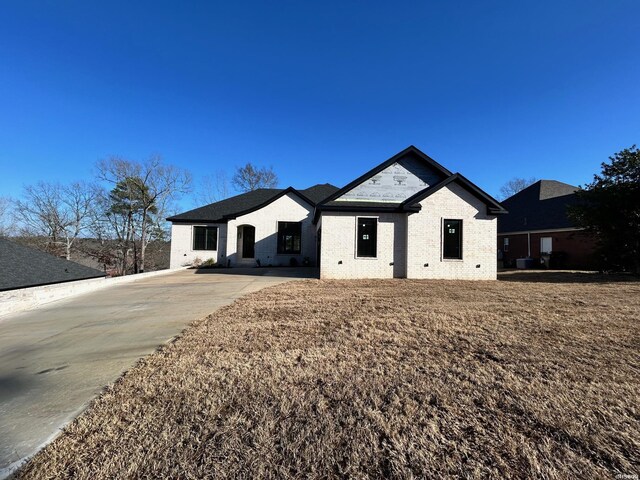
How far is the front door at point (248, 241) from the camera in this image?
19.6 metres

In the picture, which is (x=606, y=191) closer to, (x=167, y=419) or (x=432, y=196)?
(x=432, y=196)

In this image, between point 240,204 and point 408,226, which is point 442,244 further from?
point 240,204

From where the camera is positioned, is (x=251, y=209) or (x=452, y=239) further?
(x=251, y=209)

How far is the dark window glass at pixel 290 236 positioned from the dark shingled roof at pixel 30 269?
10.8 metres

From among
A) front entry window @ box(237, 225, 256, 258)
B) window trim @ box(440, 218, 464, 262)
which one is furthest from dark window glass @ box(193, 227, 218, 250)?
window trim @ box(440, 218, 464, 262)

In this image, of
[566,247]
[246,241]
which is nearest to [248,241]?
[246,241]

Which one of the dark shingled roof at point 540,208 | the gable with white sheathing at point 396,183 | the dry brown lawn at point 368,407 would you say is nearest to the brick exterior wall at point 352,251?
the gable with white sheathing at point 396,183

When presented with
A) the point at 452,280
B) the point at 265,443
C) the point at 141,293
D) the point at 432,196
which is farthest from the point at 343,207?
the point at 265,443

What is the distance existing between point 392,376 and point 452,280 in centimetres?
1023

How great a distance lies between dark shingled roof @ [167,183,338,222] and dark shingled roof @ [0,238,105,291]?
9733 mm

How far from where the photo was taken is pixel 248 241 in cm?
1972

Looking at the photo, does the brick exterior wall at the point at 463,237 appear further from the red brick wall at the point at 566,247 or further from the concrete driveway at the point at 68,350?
the red brick wall at the point at 566,247

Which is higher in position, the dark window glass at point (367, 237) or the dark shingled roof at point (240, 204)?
the dark shingled roof at point (240, 204)

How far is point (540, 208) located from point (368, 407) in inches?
1144
